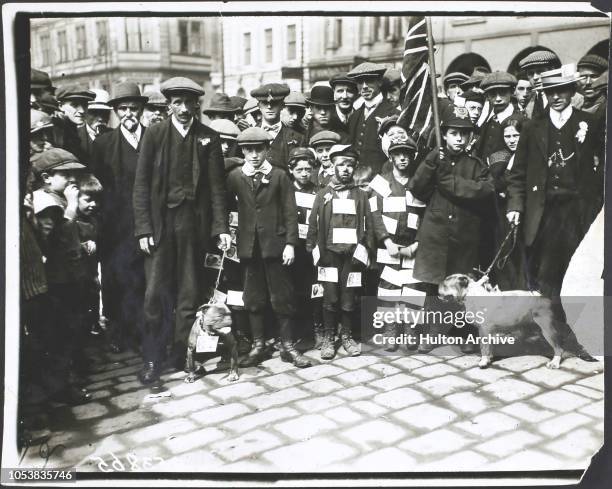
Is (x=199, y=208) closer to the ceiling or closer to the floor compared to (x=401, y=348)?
closer to the ceiling

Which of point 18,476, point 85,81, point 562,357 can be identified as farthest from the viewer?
point 562,357

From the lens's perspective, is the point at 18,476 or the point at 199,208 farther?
the point at 199,208

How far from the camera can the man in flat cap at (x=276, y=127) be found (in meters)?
4.30

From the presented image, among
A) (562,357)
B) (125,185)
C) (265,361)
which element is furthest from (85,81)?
(562,357)

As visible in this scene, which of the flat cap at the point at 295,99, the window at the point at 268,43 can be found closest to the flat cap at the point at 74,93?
the window at the point at 268,43

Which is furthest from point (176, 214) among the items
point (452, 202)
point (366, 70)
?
point (452, 202)

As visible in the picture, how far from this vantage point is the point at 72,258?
404cm

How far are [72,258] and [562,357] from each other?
3.44 m

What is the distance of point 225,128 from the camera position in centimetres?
444

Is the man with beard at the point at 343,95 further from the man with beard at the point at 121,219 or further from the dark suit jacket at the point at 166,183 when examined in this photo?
the man with beard at the point at 121,219

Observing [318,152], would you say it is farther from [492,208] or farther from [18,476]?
[18,476]

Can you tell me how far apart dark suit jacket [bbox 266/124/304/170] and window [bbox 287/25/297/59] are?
0.61m

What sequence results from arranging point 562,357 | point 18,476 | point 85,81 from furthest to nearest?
point 562,357, point 85,81, point 18,476

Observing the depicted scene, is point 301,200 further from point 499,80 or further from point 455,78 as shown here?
point 499,80
